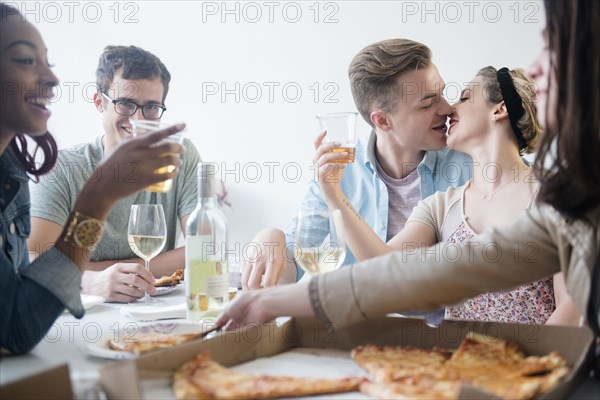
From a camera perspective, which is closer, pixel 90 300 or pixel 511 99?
pixel 90 300

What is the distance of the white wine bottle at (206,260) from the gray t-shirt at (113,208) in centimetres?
104

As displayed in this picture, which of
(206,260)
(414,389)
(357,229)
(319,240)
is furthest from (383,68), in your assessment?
(414,389)

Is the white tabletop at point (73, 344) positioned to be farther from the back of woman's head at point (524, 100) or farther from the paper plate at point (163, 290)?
the back of woman's head at point (524, 100)

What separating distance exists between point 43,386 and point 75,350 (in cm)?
36

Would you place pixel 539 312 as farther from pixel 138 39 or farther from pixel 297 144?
pixel 138 39

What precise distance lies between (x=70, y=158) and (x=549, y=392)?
2.22 m

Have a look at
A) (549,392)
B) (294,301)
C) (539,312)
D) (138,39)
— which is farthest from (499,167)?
(138,39)

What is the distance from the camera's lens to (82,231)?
3.94 ft

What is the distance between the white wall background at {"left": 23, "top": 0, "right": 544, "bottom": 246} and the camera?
408 cm

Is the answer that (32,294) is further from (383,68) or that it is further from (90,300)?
(383,68)

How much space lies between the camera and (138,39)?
416 centimetres

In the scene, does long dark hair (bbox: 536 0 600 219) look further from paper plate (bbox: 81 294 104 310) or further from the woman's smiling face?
paper plate (bbox: 81 294 104 310)

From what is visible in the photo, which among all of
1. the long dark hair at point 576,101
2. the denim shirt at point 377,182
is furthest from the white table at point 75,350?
the denim shirt at point 377,182

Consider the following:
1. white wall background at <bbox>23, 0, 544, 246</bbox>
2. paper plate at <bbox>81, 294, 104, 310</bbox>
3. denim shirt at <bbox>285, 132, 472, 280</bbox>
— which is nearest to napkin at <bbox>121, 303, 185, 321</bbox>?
paper plate at <bbox>81, 294, 104, 310</bbox>
